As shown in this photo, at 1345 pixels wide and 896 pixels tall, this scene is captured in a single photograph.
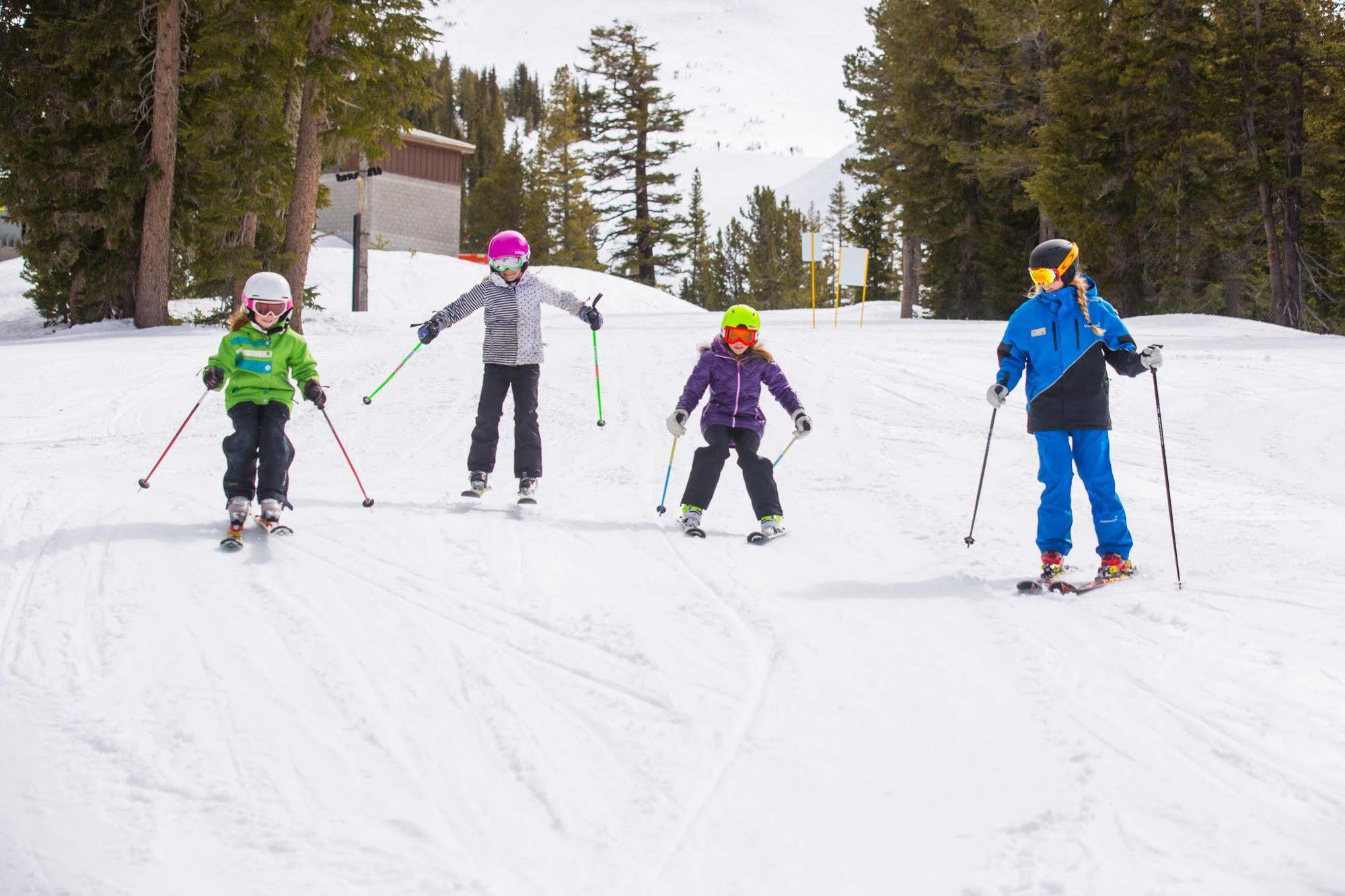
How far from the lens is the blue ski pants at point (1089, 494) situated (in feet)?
18.6

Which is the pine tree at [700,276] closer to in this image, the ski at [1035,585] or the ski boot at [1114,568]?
the ski boot at [1114,568]

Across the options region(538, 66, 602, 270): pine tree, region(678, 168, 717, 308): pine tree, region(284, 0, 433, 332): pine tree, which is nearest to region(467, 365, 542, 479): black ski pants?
region(284, 0, 433, 332): pine tree

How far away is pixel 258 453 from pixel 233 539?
59cm

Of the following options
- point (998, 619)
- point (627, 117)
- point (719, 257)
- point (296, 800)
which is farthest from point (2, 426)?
point (719, 257)

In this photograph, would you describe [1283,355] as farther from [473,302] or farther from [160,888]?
[160,888]

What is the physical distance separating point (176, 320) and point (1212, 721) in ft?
68.1

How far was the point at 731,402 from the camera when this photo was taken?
7.02 m

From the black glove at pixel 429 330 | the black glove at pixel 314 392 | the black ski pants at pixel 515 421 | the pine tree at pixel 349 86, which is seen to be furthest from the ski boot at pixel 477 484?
the pine tree at pixel 349 86

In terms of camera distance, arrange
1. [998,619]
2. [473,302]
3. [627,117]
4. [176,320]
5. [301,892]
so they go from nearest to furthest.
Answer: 1. [301,892]
2. [998,619]
3. [473,302]
4. [176,320]
5. [627,117]

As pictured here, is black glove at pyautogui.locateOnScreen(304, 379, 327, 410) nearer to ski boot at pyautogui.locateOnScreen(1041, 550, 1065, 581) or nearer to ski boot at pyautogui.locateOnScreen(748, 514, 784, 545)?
ski boot at pyautogui.locateOnScreen(748, 514, 784, 545)

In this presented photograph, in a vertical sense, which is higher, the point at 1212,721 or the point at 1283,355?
the point at 1283,355

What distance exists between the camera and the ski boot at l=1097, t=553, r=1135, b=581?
5641 millimetres

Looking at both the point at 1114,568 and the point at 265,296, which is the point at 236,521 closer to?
the point at 265,296

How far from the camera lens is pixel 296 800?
134 inches
